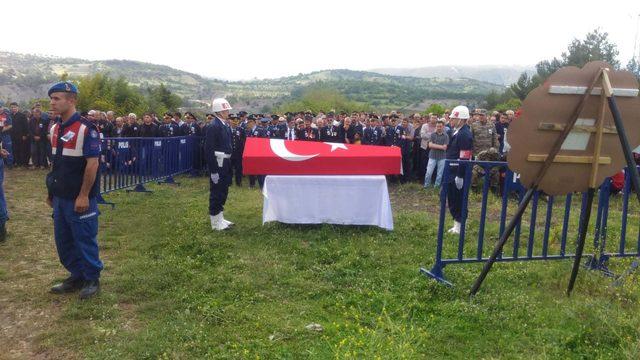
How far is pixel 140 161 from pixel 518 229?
8032 millimetres

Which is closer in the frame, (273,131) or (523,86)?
(273,131)

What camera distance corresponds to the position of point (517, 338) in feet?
12.8

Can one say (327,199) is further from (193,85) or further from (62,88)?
(193,85)

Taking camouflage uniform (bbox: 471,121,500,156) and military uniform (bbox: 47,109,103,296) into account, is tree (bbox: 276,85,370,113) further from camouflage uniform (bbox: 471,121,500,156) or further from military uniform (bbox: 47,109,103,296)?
military uniform (bbox: 47,109,103,296)

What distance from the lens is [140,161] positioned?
33.9 feet

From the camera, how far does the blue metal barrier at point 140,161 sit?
30.9ft

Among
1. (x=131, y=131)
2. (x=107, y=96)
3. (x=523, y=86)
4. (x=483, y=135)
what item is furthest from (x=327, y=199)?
(x=523, y=86)

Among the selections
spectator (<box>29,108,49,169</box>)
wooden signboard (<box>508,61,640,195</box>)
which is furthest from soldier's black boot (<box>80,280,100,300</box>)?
spectator (<box>29,108,49,169</box>)

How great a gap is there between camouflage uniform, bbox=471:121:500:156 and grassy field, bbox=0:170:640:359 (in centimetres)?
538

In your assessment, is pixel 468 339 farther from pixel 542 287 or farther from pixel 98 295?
pixel 98 295

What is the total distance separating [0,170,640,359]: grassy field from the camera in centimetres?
369

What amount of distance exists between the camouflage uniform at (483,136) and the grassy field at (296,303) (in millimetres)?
5382

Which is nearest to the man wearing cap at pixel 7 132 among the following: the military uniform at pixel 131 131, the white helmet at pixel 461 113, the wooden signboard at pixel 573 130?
the military uniform at pixel 131 131

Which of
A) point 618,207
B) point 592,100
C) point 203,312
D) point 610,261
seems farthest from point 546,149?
point 618,207
